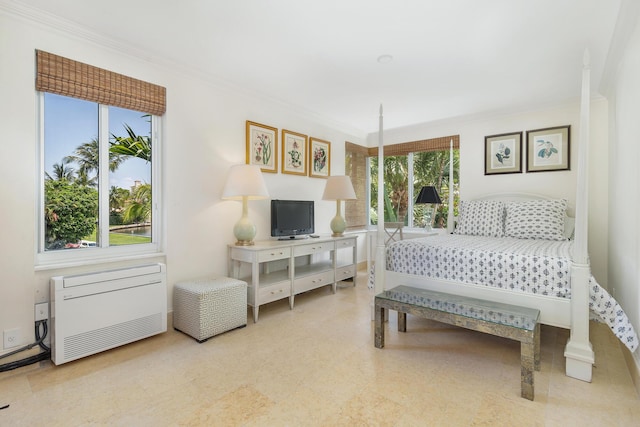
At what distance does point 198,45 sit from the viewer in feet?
8.36

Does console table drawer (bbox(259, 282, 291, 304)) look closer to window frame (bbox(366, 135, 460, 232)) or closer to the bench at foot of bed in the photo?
the bench at foot of bed

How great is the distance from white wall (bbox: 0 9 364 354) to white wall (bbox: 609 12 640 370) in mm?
3129

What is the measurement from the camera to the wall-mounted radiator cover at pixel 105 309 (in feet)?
6.98

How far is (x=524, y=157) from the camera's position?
13.0ft

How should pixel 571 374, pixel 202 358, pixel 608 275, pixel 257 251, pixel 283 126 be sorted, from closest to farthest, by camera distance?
pixel 571 374 → pixel 202 358 → pixel 257 251 → pixel 608 275 → pixel 283 126

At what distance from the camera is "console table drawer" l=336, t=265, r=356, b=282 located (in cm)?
400

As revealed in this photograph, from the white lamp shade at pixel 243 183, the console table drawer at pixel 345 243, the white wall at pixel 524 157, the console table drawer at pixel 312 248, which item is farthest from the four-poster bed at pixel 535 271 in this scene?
the white lamp shade at pixel 243 183

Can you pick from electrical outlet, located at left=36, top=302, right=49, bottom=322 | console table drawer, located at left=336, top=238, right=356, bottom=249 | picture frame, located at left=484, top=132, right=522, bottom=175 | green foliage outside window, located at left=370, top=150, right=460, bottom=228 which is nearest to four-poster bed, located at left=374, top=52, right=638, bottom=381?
picture frame, located at left=484, top=132, right=522, bottom=175

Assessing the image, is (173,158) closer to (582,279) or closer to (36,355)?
(36,355)

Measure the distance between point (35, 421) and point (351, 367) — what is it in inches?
68.3

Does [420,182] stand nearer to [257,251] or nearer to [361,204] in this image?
[361,204]

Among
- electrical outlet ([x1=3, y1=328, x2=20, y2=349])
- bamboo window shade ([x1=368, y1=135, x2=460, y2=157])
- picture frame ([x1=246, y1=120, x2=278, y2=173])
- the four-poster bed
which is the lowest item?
electrical outlet ([x1=3, y1=328, x2=20, y2=349])

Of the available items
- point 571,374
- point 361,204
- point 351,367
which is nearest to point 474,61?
point 571,374

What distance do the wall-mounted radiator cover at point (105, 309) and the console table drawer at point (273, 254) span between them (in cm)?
86
